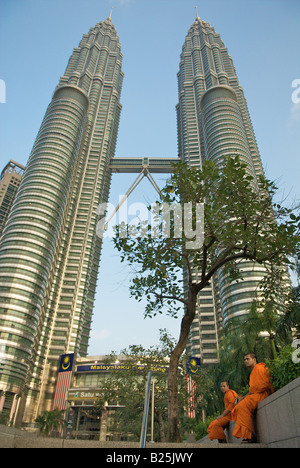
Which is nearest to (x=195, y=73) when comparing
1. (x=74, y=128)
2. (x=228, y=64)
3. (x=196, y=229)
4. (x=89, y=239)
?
(x=228, y=64)

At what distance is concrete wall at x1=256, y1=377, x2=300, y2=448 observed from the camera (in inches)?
179

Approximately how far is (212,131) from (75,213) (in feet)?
161

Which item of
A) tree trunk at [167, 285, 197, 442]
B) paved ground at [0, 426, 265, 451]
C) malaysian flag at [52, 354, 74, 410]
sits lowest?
paved ground at [0, 426, 265, 451]

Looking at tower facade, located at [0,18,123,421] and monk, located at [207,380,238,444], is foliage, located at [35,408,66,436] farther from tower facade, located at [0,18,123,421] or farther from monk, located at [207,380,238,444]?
monk, located at [207,380,238,444]

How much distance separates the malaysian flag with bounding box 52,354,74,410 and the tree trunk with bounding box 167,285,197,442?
5783cm

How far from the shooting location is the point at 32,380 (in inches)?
2894

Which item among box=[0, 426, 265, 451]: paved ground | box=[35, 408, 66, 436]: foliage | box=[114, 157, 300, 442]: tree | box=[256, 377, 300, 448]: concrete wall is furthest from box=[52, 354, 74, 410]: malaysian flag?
box=[0, 426, 265, 451]: paved ground

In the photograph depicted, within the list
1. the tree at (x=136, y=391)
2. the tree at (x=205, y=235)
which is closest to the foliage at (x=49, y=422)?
the tree at (x=136, y=391)

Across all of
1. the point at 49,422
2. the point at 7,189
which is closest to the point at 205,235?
the point at 49,422

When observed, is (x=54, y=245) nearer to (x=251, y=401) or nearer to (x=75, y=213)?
(x=75, y=213)

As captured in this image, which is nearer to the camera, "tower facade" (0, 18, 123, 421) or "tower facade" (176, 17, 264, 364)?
"tower facade" (0, 18, 123, 421)

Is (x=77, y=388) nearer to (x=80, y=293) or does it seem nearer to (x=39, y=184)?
(x=80, y=293)

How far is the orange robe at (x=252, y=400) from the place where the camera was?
6035 millimetres

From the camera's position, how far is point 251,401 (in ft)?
20.6
